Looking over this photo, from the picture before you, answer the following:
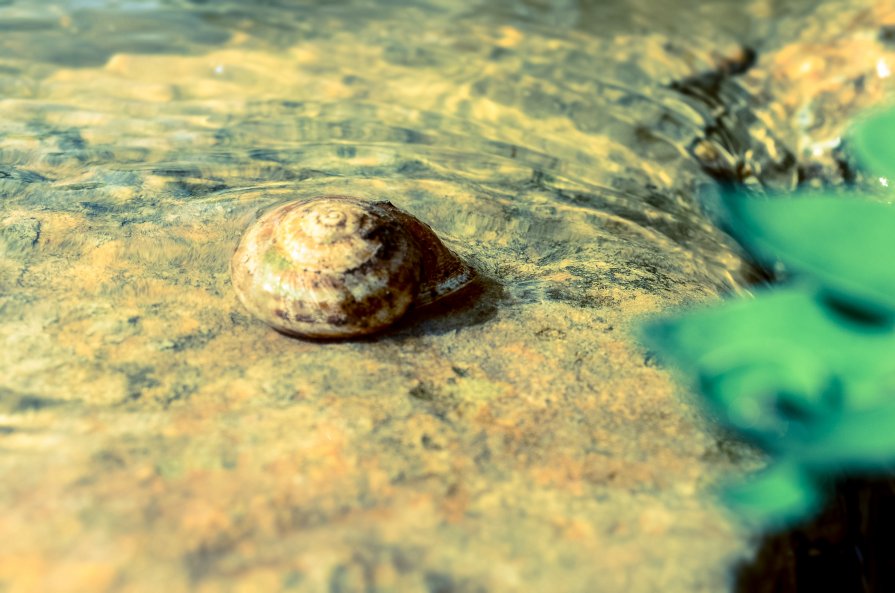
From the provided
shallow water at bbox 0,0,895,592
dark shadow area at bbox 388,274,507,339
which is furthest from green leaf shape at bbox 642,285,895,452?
dark shadow area at bbox 388,274,507,339

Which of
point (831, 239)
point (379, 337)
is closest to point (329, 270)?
point (379, 337)

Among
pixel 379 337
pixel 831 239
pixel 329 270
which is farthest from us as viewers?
A: pixel 831 239

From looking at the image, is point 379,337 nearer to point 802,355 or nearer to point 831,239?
point 802,355

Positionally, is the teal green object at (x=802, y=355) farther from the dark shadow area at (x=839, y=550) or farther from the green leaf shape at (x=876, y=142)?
the green leaf shape at (x=876, y=142)

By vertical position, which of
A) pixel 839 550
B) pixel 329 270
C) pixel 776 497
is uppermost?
pixel 329 270

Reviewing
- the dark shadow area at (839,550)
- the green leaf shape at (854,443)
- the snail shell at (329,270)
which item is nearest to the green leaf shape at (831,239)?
the green leaf shape at (854,443)

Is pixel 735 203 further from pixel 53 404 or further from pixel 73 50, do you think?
pixel 73 50

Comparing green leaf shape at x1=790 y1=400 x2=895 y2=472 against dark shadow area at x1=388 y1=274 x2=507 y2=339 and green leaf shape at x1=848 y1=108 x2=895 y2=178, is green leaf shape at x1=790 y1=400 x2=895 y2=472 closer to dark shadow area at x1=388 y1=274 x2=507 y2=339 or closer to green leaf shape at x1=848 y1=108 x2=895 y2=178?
dark shadow area at x1=388 y1=274 x2=507 y2=339
